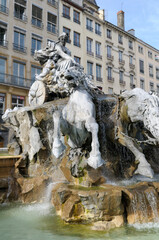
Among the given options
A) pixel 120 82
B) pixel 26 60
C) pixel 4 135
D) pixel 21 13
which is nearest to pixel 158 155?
pixel 4 135

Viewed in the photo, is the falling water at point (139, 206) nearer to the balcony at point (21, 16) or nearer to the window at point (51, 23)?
the balcony at point (21, 16)

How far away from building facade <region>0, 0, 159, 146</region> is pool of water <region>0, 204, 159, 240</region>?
17.1m

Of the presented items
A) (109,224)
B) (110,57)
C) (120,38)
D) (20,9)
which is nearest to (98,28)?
(110,57)

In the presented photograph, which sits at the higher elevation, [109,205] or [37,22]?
[37,22]

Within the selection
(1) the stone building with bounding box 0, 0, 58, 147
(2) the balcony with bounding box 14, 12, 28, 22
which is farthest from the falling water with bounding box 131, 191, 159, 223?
(2) the balcony with bounding box 14, 12, 28, 22

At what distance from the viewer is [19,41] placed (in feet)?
74.0

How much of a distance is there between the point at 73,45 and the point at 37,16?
5.03 meters

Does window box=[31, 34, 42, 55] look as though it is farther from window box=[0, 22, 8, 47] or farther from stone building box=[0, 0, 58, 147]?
window box=[0, 22, 8, 47]

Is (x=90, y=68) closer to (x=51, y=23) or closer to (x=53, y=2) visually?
(x=51, y=23)

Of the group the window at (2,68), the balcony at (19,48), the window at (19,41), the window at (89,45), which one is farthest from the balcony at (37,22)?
the window at (89,45)

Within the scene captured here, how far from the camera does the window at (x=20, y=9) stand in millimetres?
22881

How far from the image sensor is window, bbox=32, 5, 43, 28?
24169 mm

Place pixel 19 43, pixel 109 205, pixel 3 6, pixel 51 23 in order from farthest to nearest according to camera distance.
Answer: pixel 51 23 < pixel 19 43 < pixel 3 6 < pixel 109 205

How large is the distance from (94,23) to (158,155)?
88.3 feet
